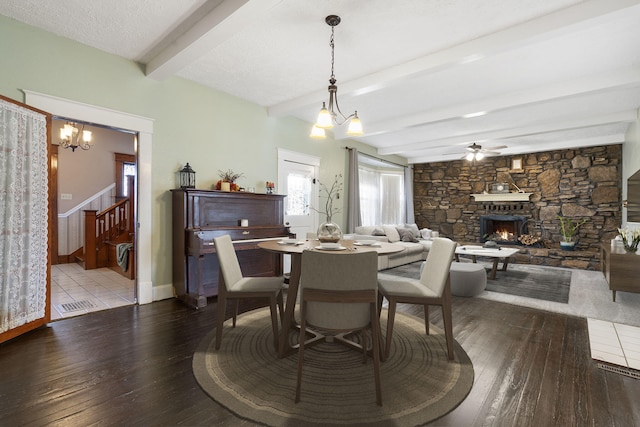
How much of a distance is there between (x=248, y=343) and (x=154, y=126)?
2.70 meters

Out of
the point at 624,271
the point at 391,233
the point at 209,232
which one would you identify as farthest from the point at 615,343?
the point at 391,233

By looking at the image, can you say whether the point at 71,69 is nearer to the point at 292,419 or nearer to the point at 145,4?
the point at 145,4

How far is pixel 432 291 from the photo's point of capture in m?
2.33

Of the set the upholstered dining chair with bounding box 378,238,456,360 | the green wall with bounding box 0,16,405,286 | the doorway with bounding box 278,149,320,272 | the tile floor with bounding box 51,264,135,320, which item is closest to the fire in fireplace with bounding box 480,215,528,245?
the doorway with bounding box 278,149,320,272

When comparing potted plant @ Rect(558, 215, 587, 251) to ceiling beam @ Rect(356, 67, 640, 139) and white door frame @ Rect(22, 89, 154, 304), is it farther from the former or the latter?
white door frame @ Rect(22, 89, 154, 304)

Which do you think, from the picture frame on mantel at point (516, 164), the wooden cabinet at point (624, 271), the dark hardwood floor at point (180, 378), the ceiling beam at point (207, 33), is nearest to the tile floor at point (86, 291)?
the dark hardwood floor at point (180, 378)

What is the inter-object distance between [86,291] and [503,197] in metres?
8.67

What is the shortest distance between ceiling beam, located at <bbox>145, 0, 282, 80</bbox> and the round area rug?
99.5 inches

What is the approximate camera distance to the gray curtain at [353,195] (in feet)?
21.3

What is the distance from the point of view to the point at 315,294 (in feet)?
6.06

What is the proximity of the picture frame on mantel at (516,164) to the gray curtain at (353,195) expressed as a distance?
169 inches

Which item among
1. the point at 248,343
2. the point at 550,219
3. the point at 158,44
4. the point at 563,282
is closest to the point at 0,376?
the point at 248,343

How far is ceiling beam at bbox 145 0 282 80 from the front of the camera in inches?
89.8

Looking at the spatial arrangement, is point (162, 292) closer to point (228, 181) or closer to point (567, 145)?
point (228, 181)
